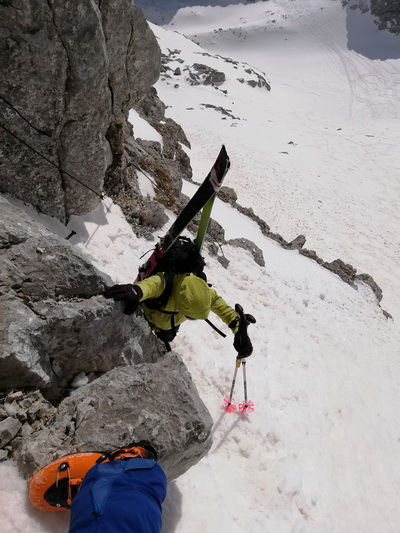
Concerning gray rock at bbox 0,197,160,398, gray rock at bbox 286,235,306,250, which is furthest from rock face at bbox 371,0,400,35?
gray rock at bbox 0,197,160,398

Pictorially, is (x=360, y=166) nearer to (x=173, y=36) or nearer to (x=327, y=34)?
(x=173, y=36)

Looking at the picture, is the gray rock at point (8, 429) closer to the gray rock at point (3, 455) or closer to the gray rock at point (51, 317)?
the gray rock at point (3, 455)

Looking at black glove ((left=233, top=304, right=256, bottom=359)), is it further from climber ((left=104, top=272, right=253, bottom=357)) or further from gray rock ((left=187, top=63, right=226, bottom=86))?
gray rock ((left=187, top=63, right=226, bottom=86))

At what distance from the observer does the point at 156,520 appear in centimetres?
228

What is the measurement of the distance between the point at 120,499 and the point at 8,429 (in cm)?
148

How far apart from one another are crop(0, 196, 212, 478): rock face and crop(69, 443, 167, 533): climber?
2.30ft

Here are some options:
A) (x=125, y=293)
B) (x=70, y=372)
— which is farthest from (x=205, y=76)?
(x=70, y=372)

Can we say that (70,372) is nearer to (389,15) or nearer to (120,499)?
(120,499)

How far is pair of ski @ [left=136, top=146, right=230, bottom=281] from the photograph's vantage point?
5.16 metres

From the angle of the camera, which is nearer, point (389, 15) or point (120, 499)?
point (120, 499)

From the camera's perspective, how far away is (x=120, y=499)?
7.44 feet

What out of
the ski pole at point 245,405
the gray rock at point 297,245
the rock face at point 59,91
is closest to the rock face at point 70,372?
the rock face at point 59,91

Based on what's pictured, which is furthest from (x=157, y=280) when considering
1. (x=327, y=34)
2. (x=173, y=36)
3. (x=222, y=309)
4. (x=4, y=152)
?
(x=327, y=34)

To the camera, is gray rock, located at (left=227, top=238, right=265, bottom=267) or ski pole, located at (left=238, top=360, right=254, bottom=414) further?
gray rock, located at (left=227, top=238, right=265, bottom=267)
